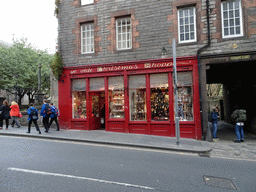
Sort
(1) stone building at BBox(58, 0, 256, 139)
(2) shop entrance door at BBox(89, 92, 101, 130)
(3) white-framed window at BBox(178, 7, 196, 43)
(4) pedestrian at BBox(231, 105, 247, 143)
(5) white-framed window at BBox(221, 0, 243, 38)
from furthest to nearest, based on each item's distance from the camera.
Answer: (2) shop entrance door at BBox(89, 92, 101, 130)
(3) white-framed window at BBox(178, 7, 196, 43)
(1) stone building at BBox(58, 0, 256, 139)
(5) white-framed window at BBox(221, 0, 243, 38)
(4) pedestrian at BBox(231, 105, 247, 143)

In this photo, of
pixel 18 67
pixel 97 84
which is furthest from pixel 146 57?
pixel 18 67

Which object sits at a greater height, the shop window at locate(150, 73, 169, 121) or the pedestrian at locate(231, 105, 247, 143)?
the shop window at locate(150, 73, 169, 121)

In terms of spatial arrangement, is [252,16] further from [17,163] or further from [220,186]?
[17,163]

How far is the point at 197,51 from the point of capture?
931 centimetres

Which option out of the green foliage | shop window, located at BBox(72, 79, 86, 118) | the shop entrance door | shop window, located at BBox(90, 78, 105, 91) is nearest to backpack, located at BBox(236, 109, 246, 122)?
shop window, located at BBox(90, 78, 105, 91)

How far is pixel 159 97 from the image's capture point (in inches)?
395

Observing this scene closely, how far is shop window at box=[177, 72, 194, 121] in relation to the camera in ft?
31.3

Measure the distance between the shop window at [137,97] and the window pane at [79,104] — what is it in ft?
10.3

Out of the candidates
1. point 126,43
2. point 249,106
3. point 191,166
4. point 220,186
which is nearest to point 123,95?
point 126,43

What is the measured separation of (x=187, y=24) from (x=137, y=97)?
4773 mm

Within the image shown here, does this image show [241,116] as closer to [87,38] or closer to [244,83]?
[244,83]

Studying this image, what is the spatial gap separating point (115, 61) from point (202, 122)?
5.81 metres

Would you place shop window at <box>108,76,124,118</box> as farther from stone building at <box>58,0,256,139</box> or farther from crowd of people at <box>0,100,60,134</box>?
crowd of people at <box>0,100,60,134</box>

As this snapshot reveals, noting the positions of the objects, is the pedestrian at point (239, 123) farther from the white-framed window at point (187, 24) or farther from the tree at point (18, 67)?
the tree at point (18, 67)
